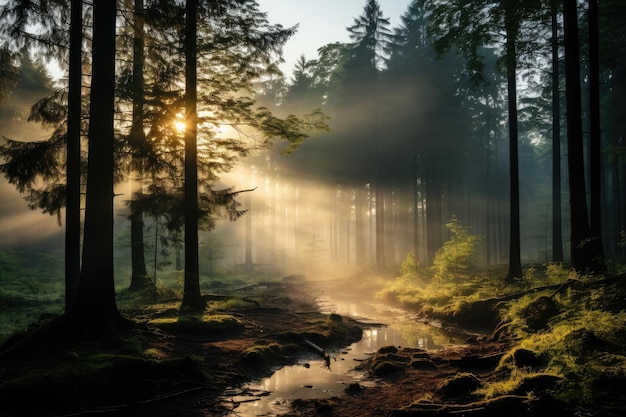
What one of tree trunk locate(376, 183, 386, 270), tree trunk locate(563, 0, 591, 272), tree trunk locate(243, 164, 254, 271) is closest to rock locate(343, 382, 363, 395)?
tree trunk locate(563, 0, 591, 272)

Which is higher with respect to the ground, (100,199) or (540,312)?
(100,199)

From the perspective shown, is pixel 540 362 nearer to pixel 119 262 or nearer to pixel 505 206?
pixel 119 262

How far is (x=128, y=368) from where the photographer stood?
6891mm

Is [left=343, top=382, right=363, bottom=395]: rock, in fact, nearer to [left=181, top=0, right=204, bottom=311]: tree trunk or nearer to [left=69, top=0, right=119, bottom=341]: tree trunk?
[left=69, top=0, right=119, bottom=341]: tree trunk

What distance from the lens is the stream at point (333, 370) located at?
699 cm

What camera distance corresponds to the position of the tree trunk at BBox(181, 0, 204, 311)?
1355 cm

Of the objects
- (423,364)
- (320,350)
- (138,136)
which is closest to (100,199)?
(138,136)

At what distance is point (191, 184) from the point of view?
1394cm

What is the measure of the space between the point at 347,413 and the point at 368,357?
14.2 ft

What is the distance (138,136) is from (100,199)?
5.42 meters

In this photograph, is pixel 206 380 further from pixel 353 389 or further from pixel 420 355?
pixel 420 355

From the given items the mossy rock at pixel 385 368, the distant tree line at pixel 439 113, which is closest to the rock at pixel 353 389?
the mossy rock at pixel 385 368

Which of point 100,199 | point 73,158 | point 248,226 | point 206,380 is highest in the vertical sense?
point 73,158

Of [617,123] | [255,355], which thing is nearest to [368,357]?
[255,355]
